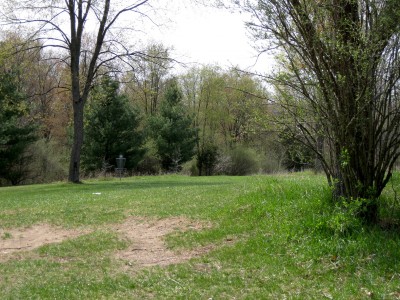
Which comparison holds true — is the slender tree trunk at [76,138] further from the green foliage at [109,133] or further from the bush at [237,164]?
the bush at [237,164]

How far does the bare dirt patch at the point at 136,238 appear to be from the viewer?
711 centimetres

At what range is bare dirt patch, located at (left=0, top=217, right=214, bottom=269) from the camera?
23.3 ft

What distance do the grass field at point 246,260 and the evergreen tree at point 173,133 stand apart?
30.4 metres

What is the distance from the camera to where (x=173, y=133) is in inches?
1576

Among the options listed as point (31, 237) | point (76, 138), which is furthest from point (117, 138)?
point (31, 237)

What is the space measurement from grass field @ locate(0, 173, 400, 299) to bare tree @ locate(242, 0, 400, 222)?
0.73 m

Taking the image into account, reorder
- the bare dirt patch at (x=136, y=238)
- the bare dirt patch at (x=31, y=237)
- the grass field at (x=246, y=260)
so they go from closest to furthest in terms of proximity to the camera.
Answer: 1. the grass field at (x=246, y=260)
2. the bare dirt patch at (x=136, y=238)
3. the bare dirt patch at (x=31, y=237)

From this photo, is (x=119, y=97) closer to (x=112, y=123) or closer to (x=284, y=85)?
(x=112, y=123)

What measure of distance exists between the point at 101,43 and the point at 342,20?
18.8m

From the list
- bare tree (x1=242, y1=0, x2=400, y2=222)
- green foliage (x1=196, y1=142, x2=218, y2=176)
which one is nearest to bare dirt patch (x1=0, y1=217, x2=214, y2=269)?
bare tree (x1=242, y1=0, x2=400, y2=222)

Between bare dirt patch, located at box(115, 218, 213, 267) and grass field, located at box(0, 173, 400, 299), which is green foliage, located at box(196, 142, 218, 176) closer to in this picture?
bare dirt patch, located at box(115, 218, 213, 267)

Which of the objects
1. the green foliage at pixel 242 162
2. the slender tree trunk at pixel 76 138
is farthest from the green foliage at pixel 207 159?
the slender tree trunk at pixel 76 138

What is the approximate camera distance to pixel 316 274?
5.62 metres

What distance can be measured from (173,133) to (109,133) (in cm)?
631
